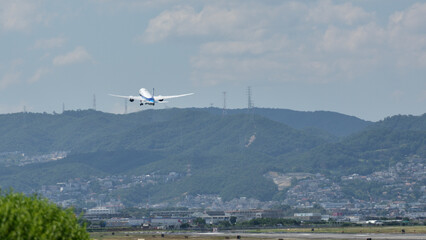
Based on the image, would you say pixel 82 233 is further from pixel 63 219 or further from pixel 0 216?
pixel 0 216

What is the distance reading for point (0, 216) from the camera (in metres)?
95.9

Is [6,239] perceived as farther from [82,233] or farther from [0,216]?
[82,233]

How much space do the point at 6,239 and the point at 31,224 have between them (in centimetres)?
309

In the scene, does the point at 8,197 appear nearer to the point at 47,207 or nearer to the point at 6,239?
the point at 47,207

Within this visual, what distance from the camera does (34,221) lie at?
95.6 meters

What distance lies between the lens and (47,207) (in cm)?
10338

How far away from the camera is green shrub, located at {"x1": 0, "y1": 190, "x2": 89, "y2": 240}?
94562 millimetres

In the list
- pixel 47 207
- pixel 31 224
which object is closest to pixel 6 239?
pixel 31 224

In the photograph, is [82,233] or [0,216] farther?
[82,233]

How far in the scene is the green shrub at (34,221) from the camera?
310 feet

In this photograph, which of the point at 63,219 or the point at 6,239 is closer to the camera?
the point at 6,239

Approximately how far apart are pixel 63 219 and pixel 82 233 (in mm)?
2994

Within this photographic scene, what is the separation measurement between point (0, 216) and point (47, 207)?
8.18 m

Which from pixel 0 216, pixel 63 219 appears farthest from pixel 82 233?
pixel 0 216
